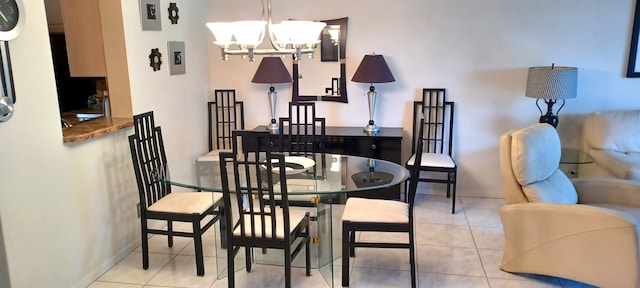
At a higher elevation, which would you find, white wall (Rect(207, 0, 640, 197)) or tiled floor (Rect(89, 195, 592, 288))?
white wall (Rect(207, 0, 640, 197))

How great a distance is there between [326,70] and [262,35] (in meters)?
2.03

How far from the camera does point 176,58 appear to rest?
3.97 metres

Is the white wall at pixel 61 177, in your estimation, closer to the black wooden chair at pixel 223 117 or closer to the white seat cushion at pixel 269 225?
the black wooden chair at pixel 223 117

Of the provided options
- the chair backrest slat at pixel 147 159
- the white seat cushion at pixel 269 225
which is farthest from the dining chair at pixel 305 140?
the chair backrest slat at pixel 147 159

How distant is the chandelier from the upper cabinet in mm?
1209

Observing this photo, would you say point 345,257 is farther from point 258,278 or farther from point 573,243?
point 573,243

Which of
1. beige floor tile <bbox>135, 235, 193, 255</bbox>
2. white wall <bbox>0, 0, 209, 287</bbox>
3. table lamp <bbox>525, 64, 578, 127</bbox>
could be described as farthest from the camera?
table lamp <bbox>525, 64, 578, 127</bbox>

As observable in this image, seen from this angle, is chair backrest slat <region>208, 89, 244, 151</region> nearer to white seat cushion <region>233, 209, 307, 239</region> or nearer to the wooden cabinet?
the wooden cabinet

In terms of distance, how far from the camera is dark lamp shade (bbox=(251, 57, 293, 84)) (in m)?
4.28

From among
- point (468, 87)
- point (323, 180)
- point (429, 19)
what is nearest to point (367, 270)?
point (323, 180)

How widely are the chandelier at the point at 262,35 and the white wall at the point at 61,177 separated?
99cm

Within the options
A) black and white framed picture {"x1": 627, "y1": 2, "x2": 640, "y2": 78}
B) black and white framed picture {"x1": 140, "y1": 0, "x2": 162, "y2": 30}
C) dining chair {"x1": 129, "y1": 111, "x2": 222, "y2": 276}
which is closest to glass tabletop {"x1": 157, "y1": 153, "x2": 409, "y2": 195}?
dining chair {"x1": 129, "y1": 111, "x2": 222, "y2": 276}

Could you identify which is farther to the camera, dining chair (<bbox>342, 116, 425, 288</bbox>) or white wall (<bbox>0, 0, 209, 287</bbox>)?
dining chair (<bbox>342, 116, 425, 288</bbox>)

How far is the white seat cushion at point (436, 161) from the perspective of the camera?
154 inches
